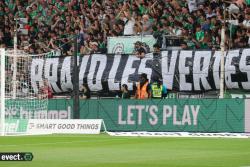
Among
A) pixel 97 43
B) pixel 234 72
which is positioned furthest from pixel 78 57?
pixel 234 72

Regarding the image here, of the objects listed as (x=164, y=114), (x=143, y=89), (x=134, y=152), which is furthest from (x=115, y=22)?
(x=134, y=152)

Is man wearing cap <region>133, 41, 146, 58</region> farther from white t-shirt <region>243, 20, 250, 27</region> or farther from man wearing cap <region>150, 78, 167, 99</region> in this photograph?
white t-shirt <region>243, 20, 250, 27</region>

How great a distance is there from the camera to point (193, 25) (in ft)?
113

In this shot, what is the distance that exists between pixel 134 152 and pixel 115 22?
1716 cm

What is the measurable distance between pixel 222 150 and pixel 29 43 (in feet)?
66.7

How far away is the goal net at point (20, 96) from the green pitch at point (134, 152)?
5978 mm

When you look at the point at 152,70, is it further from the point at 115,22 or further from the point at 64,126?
the point at 115,22

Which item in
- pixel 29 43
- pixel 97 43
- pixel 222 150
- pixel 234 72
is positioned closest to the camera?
pixel 222 150

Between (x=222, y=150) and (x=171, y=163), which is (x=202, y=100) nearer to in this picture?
(x=222, y=150)

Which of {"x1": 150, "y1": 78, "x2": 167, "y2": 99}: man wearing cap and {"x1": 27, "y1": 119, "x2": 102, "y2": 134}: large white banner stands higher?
{"x1": 150, "y1": 78, "x2": 167, "y2": 99}: man wearing cap

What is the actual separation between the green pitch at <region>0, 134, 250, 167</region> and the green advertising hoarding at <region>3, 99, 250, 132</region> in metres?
4.94

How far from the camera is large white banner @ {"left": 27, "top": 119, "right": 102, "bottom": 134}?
32406 millimetres

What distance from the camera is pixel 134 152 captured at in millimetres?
20969

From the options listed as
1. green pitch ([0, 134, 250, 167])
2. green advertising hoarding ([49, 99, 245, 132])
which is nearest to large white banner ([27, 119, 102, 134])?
green advertising hoarding ([49, 99, 245, 132])
